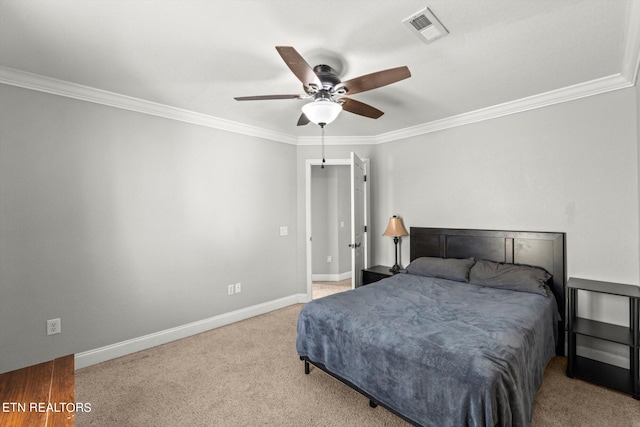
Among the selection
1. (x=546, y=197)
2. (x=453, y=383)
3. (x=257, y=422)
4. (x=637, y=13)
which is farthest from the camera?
(x=546, y=197)

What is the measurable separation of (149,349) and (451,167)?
4.04 m

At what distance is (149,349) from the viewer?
319 cm

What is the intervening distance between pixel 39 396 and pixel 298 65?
6.73 feet

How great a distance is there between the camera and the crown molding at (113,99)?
250 cm

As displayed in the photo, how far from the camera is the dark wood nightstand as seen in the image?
413cm

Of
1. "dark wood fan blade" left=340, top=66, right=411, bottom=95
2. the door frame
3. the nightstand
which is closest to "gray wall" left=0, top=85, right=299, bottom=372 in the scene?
the door frame

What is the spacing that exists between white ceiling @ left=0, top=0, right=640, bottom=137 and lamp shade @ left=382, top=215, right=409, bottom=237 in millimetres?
1724

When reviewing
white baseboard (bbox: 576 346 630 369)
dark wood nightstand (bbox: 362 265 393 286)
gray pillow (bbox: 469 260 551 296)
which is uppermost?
gray pillow (bbox: 469 260 551 296)

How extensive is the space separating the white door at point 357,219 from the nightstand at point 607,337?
2.20 metres

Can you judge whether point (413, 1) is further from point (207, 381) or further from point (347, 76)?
point (207, 381)

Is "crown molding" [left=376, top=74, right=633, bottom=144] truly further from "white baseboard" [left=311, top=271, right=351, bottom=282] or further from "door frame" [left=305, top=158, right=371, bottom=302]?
"white baseboard" [left=311, top=271, right=351, bottom=282]

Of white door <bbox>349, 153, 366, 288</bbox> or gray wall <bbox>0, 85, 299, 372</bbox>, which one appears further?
white door <bbox>349, 153, 366, 288</bbox>

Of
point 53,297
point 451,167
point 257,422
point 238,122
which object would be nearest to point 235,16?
point 238,122

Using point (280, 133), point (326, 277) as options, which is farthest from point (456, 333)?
point (326, 277)
